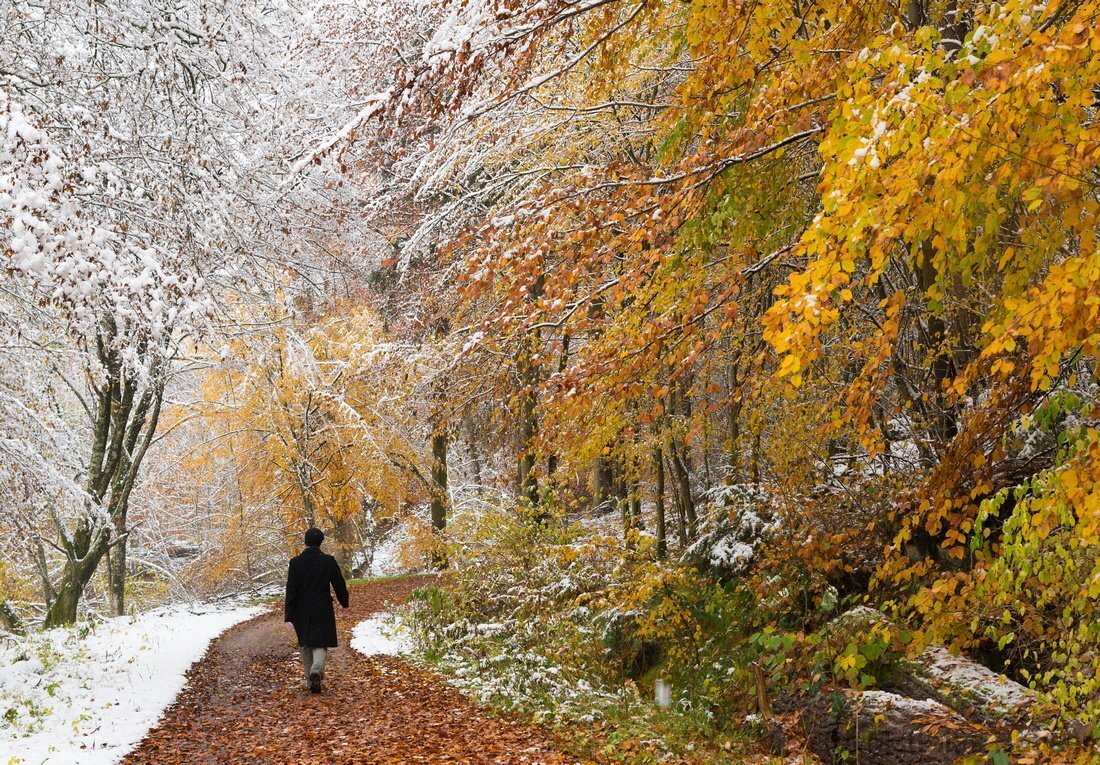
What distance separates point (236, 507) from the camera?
27.5 m

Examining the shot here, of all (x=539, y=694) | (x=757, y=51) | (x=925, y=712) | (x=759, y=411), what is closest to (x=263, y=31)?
(x=757, y=51)

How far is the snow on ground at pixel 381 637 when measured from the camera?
11.0 metres

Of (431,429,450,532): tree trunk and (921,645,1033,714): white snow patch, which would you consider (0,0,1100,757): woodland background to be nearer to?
(921,645,1033,714): white snow patch

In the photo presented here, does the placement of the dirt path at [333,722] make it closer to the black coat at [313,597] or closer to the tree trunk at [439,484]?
the black coat at [313,597]

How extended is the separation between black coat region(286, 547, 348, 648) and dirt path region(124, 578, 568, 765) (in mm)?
581

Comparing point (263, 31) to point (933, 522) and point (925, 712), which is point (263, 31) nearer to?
point (933, 522)

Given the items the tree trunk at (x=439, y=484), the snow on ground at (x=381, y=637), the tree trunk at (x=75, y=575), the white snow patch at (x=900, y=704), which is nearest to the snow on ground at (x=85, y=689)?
the tree trunk at (x=75, y=575)

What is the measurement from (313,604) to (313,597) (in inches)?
3.8

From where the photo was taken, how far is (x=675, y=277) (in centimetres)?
616

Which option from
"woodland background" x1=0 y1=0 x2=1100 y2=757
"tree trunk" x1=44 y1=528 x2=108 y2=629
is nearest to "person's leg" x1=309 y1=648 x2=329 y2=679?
"woodland background" x1=0 y1=0 x2=1100 y2=757

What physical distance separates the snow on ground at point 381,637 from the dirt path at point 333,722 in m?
0.44

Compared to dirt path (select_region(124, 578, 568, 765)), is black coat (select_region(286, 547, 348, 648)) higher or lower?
higher

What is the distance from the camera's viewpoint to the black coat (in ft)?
27.5

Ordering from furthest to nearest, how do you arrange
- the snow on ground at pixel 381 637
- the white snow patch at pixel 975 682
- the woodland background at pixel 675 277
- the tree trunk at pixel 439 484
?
the tree trunk at pixel 439 484
the snow on ground at pixel 381 637
the white snow patch at pixel 975 682
the woodland background at pixel 675 277
